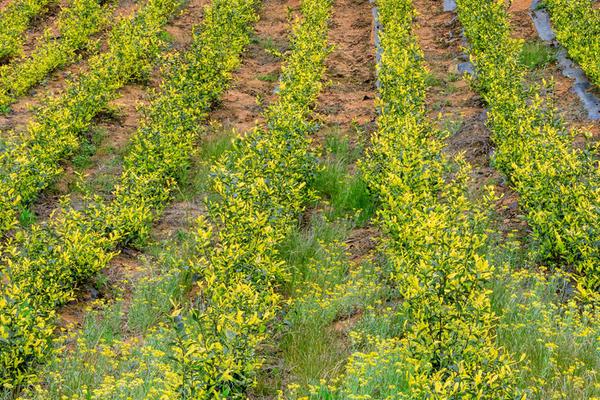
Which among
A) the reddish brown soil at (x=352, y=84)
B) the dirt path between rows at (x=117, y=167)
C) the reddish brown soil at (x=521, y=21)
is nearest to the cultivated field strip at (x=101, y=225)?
the dirt path between rows at (x=117, y=167)

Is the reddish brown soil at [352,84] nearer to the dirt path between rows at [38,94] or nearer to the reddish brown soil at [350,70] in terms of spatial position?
the reddish brown soil at [350,70]

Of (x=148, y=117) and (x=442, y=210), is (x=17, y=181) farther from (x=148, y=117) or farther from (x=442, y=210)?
(x=442, y=210)

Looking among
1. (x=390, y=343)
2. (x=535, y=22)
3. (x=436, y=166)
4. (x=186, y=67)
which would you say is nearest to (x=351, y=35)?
(x=535, y=22)

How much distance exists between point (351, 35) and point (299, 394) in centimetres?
1109

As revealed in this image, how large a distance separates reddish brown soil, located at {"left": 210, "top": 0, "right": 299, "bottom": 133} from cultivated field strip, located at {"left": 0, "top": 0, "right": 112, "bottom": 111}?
2.91 meters

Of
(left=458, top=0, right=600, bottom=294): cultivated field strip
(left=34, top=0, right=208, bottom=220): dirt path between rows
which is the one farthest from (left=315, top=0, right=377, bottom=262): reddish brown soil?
(left=34, top=0, right=208, bottom=220): dirt path between rows

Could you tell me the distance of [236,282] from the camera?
510 centimetres

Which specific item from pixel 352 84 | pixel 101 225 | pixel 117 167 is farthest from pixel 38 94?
pixel 352 84

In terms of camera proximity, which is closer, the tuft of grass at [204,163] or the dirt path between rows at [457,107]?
the dirt path between rows at [457,107]

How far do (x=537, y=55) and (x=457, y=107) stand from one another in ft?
7.71

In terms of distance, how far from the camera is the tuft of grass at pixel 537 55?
11484 mm

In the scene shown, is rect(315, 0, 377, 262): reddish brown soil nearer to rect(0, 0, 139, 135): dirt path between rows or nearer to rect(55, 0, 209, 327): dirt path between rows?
rect(55, 0, 209, 327): dirt path between rows

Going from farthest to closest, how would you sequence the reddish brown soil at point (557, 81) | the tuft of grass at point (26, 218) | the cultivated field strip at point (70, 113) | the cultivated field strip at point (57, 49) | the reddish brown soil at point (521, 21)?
the reddish brown soil at point (521, 21) < the cultivated field strip at point (57, 49) < the reddish brown soil at point (557, 81) < the cultivated field strip at point (70, 113) < the tuft of grass at point (26, 218)

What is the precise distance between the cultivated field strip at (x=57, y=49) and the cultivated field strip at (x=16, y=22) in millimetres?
254
